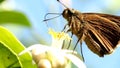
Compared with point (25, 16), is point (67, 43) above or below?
below

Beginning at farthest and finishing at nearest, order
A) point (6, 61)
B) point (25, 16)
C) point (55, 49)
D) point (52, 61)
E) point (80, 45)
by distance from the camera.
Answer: point (25, 16)
point (80, 45)
point (55, 49)
point (52, 61)
point (6, 61)

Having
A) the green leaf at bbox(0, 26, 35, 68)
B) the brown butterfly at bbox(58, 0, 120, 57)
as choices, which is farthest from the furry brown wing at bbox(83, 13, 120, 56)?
the green leaf at bbox(0, 26, 35, 68)

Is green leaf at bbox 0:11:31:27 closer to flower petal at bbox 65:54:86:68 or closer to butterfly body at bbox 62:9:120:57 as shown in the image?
butterfly body at bbox 62:9:120:57

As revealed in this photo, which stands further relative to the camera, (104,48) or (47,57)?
(104,48)

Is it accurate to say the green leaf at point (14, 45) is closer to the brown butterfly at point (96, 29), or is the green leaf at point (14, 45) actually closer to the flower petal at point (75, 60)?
the flower petal at point (75, 60)

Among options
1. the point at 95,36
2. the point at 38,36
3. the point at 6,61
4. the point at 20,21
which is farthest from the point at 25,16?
the point at 6,61

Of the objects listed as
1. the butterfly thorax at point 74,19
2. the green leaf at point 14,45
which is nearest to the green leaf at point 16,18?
the butterfly thorax at point 74,19

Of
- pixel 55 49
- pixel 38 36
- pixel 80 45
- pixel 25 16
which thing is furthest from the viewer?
pixel 38 36

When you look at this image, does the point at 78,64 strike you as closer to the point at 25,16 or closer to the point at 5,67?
the point at 5,67
